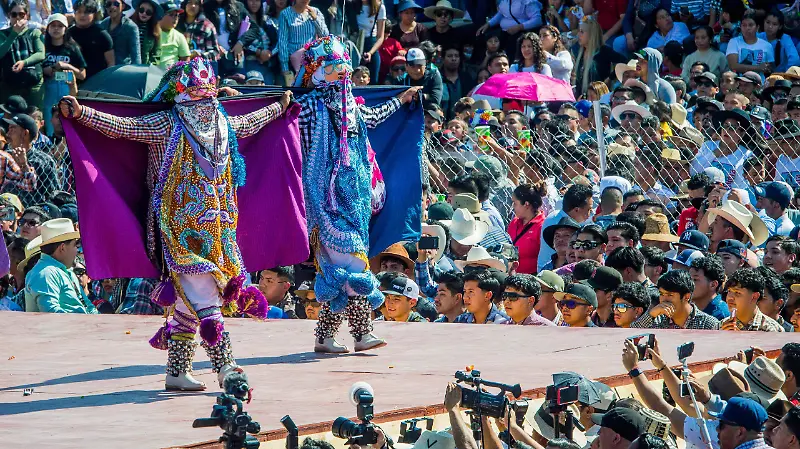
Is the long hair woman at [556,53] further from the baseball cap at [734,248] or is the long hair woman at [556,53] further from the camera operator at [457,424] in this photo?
the camera operator at [457,424]

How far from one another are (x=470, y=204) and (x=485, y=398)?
6.08 meters

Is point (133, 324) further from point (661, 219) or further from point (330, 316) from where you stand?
point (661, 219)

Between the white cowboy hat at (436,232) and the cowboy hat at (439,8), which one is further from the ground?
the cowboy hat at (439,8)

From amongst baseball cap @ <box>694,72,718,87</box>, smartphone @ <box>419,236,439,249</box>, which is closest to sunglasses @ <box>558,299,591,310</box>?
smartphone @ <box>419,236,439,249</box>

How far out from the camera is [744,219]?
10.4 metres

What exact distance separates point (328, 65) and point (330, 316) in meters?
1.48

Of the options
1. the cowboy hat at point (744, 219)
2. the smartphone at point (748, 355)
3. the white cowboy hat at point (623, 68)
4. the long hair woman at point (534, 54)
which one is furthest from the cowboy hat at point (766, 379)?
the long hair woman at point (534, 54)

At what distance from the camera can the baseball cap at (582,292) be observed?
9.14 metres

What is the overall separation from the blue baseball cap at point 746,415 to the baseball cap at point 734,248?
421 centimetres

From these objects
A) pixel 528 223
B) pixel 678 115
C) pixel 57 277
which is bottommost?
pixel 57 277

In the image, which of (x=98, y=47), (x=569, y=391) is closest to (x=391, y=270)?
(x=569, y=391)

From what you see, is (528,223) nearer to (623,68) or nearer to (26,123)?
(623,68)

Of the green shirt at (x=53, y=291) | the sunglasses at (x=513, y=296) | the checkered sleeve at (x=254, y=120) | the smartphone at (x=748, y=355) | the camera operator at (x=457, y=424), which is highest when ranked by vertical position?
the checkered sleeve at (x=254, y=120)

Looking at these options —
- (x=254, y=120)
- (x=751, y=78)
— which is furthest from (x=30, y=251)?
(x=751, y=78)
